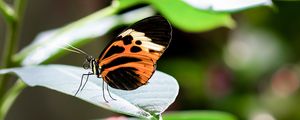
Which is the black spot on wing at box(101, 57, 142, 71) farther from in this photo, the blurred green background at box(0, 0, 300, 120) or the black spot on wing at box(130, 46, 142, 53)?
the blurred green background at box(0, 0, 300, 120)

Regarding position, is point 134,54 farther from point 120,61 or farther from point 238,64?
point 238,64

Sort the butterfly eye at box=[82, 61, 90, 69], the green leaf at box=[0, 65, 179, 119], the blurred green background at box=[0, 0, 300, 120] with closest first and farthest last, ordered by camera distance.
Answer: the green leaf at box=[0, 65, 179, 119], the butterfly eye at box=[82, 61, 90, 69], the blurred green background at box=[0, 0, 300, 120]

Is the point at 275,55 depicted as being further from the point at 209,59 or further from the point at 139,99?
the point at 139,99

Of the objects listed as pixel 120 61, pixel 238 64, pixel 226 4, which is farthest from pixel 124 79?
pixel 238 64

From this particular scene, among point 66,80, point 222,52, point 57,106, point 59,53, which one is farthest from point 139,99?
point 222,52

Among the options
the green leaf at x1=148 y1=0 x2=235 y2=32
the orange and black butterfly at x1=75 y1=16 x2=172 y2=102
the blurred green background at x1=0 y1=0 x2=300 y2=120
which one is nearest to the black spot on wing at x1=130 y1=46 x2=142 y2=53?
the orange and black butterfly at x1=75 y1=16 x2=172 y2=102

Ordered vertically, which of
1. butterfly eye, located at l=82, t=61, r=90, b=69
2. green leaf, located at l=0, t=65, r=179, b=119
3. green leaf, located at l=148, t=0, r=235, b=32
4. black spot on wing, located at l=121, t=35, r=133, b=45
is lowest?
green leaf, located at l=0, t=65, r=179, b=119
